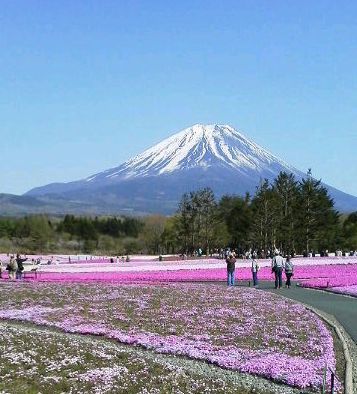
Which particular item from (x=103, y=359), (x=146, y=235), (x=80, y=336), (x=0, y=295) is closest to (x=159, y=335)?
(x=80, y=336)

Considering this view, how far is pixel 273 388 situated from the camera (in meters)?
12.5

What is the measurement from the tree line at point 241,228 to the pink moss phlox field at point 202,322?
5417cm

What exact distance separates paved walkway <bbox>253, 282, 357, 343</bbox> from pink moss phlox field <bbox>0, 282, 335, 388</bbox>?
985 mm

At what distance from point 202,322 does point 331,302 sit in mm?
9174

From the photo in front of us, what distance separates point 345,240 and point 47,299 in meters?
83.2

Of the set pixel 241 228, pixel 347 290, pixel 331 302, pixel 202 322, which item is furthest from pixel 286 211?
pixel 202 322

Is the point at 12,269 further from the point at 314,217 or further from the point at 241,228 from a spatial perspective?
the point at 241,228

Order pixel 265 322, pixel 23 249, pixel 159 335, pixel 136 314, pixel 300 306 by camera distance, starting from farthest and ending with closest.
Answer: pixel 23 249, pixel 300 306, pixel 136 314, pixel 265 322, pixel 159 335

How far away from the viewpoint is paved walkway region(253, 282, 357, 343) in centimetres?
2097

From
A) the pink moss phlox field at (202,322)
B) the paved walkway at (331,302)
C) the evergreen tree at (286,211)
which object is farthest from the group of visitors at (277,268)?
the evergreen tree at (286,211)

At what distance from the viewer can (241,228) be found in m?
104

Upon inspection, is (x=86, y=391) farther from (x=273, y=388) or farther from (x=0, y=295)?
(x=0, y=295)

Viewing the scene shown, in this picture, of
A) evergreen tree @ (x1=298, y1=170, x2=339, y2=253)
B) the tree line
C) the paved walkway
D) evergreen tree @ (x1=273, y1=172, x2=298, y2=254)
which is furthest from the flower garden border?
evergreen tree @ (x1=298, y1=170, x2=339, y2=253)

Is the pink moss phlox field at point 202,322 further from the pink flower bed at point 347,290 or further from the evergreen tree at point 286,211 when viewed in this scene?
the evergreen tree at point 286,211
